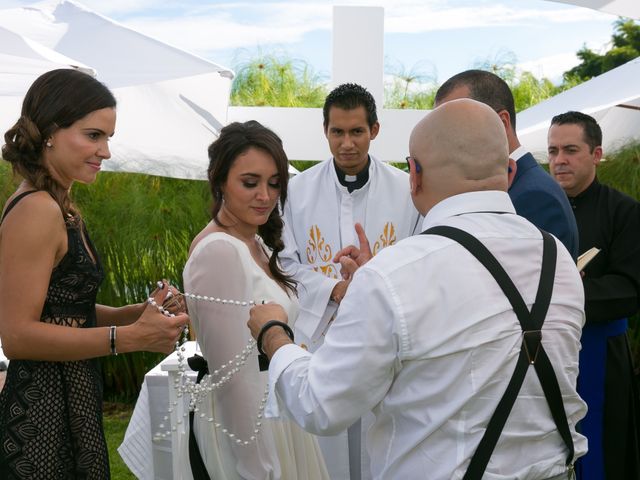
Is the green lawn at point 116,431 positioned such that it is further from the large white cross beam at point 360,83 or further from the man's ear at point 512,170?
the man's ear at point 512,170

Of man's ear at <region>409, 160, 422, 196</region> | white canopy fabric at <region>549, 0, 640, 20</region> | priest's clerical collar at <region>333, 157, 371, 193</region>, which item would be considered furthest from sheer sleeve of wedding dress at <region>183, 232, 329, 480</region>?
white canopy fabric at <region>549, 0, 640, 20</region>

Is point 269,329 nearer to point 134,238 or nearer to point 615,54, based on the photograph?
point 134,238

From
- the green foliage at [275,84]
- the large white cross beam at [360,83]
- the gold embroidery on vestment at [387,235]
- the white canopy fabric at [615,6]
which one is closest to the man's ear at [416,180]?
the gold embroidery on vestment at [387,235]

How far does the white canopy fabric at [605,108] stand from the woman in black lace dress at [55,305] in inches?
163

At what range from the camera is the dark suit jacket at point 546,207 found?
3352 millimetres

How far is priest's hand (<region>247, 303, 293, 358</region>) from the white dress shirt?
0.19 m

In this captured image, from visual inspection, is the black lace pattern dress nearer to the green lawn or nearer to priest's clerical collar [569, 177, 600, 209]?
priest's clerical collar [569, 177, 600, 209]

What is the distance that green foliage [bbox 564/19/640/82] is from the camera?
3083cm

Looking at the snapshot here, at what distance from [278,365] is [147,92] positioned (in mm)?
5364

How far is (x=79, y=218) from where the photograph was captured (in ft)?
9.63

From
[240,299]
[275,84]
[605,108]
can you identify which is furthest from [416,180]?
[275,84]

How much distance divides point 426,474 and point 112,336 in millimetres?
1191

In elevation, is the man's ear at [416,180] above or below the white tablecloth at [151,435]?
above

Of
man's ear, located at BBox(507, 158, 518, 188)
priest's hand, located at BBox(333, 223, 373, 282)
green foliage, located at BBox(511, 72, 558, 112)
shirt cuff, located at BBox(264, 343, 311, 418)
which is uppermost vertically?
green foliage, located at BBox(511, 72, 558, 112)
